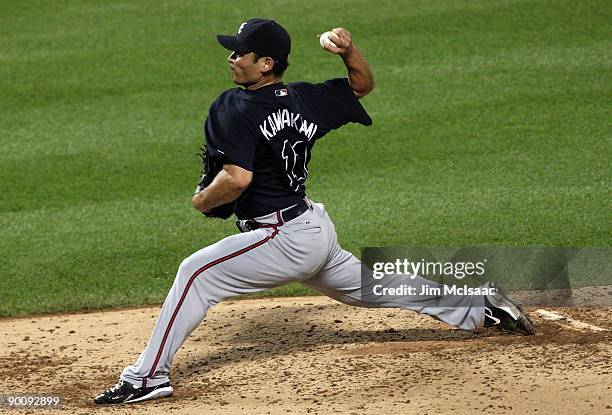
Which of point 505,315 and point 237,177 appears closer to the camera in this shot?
point 237,177

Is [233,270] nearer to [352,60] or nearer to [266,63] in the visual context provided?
[266,63]

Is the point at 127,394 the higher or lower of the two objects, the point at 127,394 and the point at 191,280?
the lower

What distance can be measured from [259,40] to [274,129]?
0.40 metres

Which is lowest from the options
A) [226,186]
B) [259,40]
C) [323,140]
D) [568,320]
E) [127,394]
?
[127,394]

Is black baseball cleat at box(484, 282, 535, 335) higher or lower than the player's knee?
lower

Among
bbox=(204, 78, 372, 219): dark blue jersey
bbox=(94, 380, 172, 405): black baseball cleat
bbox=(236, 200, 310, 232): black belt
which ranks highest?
bbox=(204, 78, 372, 219): dark blue jersey

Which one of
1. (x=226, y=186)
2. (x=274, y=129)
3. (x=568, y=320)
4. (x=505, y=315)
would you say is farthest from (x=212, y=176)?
(x=568, y=320)

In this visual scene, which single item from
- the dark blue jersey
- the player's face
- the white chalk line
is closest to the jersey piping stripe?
the dark blue jersey

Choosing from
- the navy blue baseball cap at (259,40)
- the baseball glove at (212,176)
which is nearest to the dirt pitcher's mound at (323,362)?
the baseball glove at (212,176)

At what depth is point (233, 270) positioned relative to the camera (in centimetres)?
474

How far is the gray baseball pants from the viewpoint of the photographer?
4.66m

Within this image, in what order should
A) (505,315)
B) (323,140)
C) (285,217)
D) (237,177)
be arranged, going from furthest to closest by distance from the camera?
(323,140) < (505,315) < (285,217) < (237,177)

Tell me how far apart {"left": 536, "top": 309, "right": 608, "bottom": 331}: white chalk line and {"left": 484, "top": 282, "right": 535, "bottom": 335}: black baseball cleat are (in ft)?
0.91

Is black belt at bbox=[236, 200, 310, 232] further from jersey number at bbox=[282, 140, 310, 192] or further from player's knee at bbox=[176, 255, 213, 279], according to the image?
player's knee at bbox=[176, 255, 213, 279]
